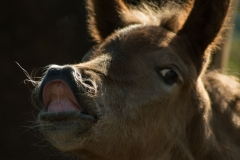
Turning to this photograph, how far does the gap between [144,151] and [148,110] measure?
0.42 meters

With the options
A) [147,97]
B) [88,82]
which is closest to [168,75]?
[147,97]

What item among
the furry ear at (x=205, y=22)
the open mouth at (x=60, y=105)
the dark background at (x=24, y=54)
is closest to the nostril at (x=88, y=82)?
the open mouth at (x=60, y=105)

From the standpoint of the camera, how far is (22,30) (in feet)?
23.3

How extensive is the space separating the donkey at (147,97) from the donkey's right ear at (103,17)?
0.14 feet

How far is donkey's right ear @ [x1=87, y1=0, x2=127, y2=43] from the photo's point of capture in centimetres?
683

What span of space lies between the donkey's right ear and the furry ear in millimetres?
938

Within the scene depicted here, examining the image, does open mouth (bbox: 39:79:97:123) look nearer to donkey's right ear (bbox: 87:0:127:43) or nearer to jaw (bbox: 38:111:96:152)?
jaw (bbox: 38:111:96:152)

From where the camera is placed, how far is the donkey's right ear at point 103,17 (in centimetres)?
683

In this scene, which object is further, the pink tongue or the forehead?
the forehead

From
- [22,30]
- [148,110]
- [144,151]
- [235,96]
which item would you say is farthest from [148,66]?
[22,30]

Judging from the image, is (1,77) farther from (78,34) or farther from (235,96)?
(235,96)

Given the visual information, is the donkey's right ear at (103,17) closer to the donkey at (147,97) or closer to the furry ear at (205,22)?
the donkey at (147,97)

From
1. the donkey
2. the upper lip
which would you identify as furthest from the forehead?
the upper lip

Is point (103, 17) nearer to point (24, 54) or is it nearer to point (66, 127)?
point (24, 54)
